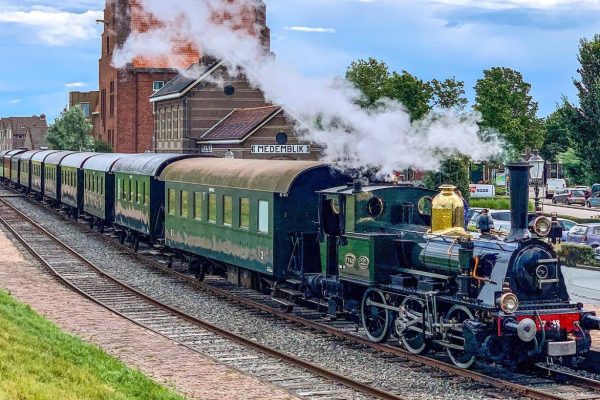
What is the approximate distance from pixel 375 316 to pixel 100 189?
21.6 metres

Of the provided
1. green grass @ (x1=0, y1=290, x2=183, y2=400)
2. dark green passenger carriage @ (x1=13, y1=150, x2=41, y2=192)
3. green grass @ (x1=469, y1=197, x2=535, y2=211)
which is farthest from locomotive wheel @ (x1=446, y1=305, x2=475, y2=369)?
dark green passenger carriage @ (x1=13, y1=150, x2=41, y2=192)

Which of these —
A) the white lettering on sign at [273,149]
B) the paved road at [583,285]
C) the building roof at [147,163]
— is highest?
the white lettering on sign at [273,149]

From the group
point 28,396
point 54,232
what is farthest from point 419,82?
point 28,396

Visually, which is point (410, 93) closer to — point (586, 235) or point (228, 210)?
point (586, 235)

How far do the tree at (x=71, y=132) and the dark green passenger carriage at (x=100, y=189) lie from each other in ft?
142

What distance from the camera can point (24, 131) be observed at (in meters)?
146

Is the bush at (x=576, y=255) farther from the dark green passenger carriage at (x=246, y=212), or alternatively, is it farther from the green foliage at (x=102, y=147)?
the green foliage at (x=102, y=147)

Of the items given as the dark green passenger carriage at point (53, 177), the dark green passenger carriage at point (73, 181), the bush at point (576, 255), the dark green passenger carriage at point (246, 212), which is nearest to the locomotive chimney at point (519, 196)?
→ the dark green passenger carriage at point (246, 212)

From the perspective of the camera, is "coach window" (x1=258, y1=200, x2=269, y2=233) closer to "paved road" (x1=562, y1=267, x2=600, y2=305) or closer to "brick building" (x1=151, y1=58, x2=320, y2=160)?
"paved road" (x1=562, y1=267, x2=600, y2=305)

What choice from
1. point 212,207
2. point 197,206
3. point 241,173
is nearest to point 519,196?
point 241,173

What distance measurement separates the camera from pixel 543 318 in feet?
42.6

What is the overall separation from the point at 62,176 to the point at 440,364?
34.4 meters

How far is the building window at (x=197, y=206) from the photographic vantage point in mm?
22938

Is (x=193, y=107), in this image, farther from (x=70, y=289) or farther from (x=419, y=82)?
(x=70, y=289)
